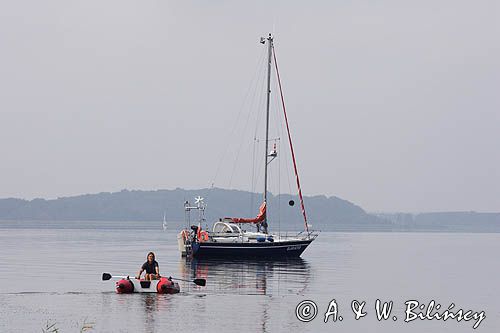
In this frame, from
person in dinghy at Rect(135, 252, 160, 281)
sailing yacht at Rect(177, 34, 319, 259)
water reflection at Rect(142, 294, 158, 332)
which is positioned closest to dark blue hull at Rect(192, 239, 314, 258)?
sailing yacht at Rect(177, 34, 319, 259)

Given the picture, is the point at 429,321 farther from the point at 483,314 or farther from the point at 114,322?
the point at 114,322

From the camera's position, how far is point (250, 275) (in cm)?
5694

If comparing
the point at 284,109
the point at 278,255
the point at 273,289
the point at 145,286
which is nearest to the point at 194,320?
the point at 145,286

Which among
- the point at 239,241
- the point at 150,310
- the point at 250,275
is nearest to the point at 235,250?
the point at 239,241

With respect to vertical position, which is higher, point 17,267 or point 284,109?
point 284,109

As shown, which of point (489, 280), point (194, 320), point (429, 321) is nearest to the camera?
point (194, 320)

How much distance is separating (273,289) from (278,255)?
2347cm

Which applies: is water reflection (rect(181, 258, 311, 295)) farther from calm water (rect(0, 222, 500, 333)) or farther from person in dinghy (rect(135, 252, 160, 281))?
person in dinghy (rect(135, 252, 160, 281))

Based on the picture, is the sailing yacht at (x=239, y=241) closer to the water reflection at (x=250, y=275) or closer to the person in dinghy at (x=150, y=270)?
the water reflection at (x=250, y=275)

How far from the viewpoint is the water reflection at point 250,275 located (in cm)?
4669

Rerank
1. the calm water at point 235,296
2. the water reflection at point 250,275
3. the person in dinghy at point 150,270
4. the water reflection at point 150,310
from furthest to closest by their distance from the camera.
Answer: the water reflection at point 250,275, the person in dinghy at point 150,270, the calm water at point 235,296, the water reflection at point 150,310

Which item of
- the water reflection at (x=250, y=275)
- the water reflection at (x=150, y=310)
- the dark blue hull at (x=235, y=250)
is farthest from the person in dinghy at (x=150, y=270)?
the dark blue hull at (x=235, y=250)

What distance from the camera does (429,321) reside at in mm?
35875

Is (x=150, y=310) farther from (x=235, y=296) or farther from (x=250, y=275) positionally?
(x=250, y=275)
